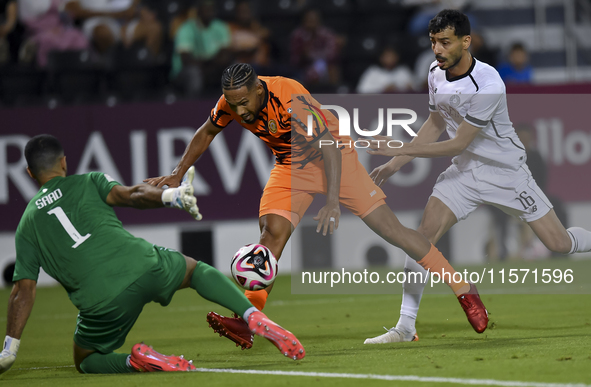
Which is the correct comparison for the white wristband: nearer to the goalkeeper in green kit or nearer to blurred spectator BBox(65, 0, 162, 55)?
the goalkeeper in green kit

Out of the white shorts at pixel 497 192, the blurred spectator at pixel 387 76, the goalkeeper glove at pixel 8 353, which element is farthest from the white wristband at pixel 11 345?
the blurred spectator at pixel 387 76

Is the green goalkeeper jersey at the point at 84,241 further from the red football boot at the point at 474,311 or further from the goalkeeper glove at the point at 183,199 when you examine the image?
the red football boot at the point at 474,311

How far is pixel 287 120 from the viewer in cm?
571

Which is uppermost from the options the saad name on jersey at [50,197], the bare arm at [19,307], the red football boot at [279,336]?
the saad name on jersey at [50,197]

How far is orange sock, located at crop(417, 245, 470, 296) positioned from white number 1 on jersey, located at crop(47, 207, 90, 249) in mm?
2549

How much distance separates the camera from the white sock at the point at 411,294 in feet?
19.3

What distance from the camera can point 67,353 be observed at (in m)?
6.18

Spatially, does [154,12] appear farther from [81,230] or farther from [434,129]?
[81,230]

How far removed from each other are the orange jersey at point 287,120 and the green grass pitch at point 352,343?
56.9 inches

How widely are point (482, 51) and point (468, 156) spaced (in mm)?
6894

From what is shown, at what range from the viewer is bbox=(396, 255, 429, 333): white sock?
19.3ft

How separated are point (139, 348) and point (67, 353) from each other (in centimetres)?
176

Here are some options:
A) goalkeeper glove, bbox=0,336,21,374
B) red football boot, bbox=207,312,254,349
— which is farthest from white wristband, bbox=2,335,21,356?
red football boot, bbox=207,312,254,349

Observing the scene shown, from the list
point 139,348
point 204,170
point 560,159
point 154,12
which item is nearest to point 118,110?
point 204,170
